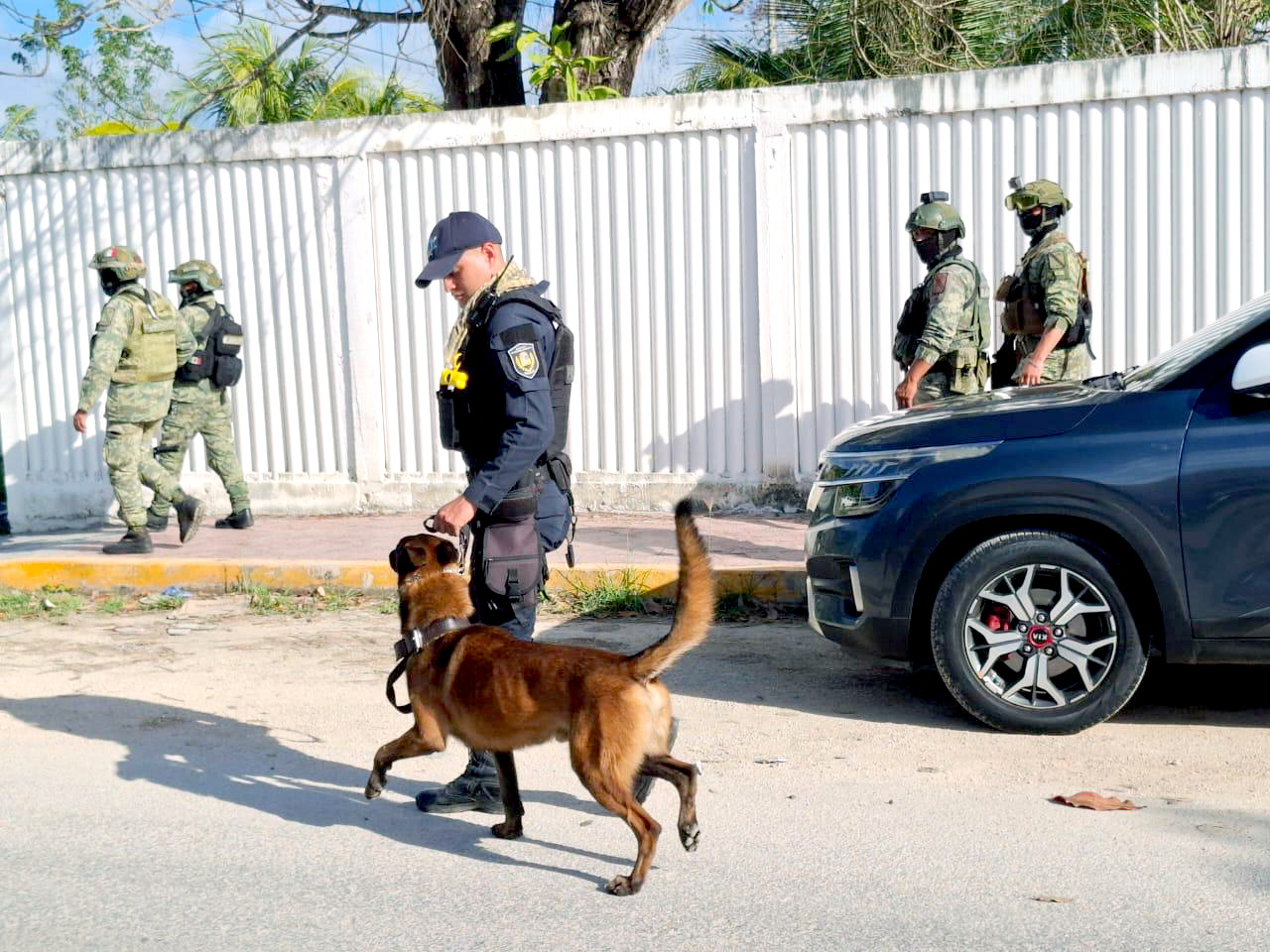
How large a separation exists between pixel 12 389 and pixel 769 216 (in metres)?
6.20

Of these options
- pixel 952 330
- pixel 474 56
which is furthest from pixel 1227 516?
pixel 474 56

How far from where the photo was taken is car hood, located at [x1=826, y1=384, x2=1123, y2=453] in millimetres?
5242

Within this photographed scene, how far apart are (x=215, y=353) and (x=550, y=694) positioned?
256 inches

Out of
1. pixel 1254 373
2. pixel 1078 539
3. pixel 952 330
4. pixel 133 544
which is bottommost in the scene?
pixel 133 544

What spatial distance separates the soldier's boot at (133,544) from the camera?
9039mm

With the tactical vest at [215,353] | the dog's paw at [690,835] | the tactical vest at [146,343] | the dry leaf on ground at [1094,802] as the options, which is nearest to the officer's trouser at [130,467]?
the tactical vest at [146,343]

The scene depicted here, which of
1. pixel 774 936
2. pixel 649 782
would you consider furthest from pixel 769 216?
pixel 774 936

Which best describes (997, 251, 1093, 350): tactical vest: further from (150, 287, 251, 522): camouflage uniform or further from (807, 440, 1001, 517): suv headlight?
(150, 287, 251, 522): camouflage uniform

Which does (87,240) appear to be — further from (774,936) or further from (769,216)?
(774,936)

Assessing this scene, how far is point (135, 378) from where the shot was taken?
9.17 m

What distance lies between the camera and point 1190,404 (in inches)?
199

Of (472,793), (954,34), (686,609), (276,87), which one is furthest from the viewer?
(276,87)

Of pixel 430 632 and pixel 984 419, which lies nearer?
pixel 430 632

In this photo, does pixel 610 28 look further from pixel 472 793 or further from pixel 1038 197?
pixel 472 793
